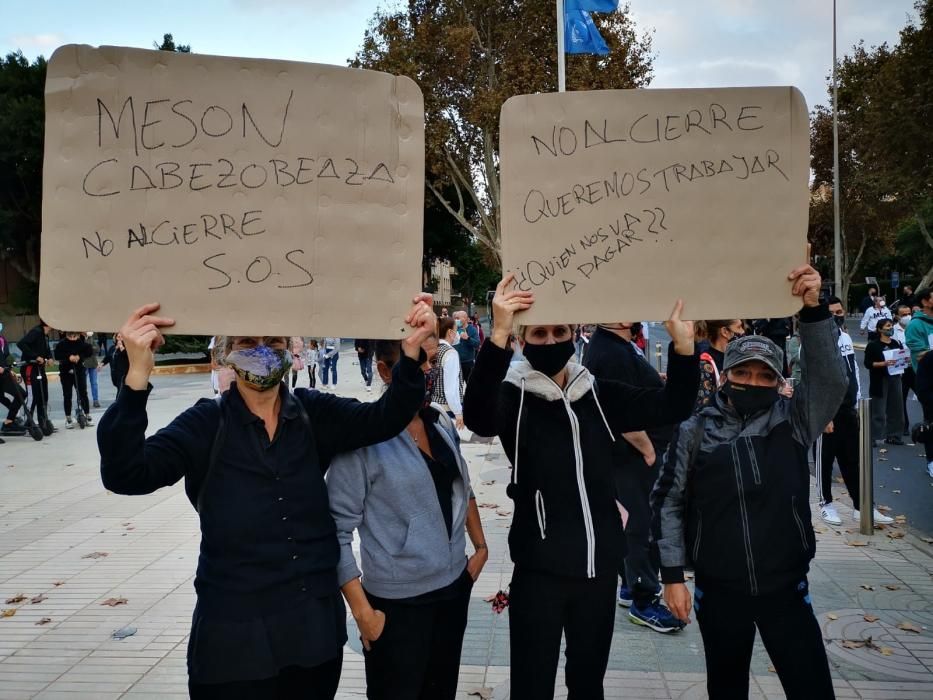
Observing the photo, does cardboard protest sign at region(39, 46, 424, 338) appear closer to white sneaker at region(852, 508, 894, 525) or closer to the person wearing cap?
the person wearing cap

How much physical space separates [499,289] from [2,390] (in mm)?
12784

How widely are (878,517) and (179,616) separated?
598 cm

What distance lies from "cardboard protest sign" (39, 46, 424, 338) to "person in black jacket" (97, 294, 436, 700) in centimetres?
15

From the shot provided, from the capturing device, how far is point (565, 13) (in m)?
16.5

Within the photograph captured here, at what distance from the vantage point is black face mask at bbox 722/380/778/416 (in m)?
3.09

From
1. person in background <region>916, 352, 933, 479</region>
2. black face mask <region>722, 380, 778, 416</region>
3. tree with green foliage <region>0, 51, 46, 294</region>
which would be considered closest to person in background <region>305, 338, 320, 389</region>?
person in background <region>916, 352, 933, 479</region>

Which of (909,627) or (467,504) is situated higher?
(467,504)

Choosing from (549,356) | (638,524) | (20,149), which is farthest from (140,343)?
(20,149)

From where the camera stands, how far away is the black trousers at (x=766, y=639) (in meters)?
2.88

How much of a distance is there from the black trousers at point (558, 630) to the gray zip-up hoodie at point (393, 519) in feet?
1.06

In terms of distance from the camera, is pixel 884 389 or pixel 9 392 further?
pixel 9 392

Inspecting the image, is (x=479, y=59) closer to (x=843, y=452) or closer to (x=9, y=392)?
(x=9, y=392)

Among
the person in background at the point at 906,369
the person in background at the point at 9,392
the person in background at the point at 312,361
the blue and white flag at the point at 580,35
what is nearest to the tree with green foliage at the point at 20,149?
the person in background at the point at 312,361

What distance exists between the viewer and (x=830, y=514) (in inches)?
277
